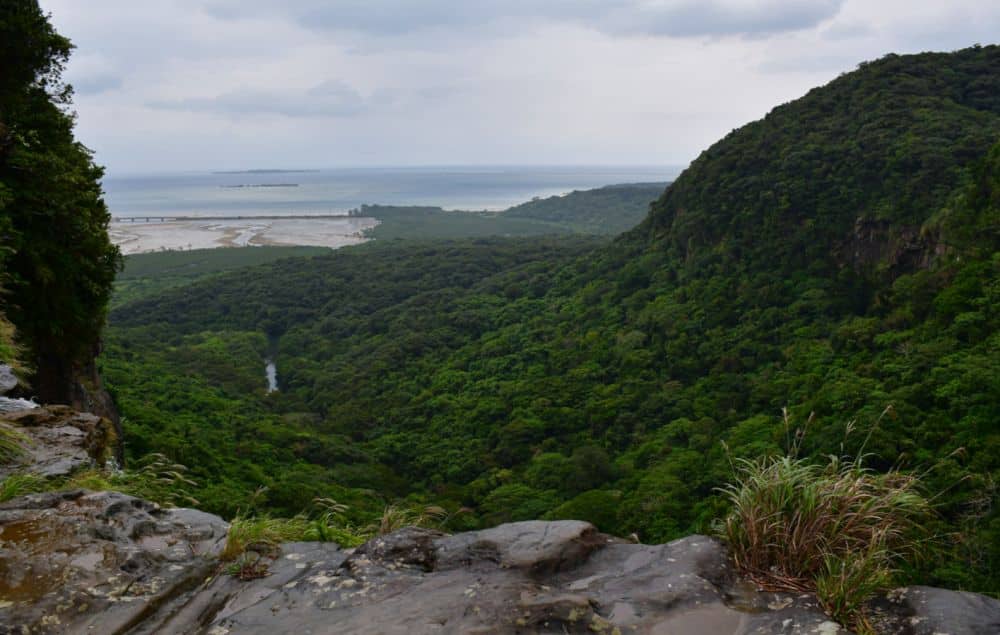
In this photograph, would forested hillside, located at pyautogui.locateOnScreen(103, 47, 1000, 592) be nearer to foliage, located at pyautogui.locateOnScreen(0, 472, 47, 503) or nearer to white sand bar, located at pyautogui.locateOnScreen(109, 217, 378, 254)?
foliage, located at pyautogui.locateOnScreen(0, 472, 47, 503)

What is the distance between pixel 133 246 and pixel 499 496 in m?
96.2

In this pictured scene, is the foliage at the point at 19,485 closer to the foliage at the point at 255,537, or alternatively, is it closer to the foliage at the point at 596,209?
the foliage at the point at 255,537

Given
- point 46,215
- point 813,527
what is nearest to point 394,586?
point 813,527

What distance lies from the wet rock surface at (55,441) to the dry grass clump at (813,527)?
15.5 ft

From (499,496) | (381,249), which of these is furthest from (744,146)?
(381,249)

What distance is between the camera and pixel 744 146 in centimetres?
4122

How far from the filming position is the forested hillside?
17484 millimetres

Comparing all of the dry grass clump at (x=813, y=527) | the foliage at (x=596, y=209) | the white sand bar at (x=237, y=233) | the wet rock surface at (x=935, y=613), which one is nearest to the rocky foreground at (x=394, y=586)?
the wet rock surface at (x=935, y=613)

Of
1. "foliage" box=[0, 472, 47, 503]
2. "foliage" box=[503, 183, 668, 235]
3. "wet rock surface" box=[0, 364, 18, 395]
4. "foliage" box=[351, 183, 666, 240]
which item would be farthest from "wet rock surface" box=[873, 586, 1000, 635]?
"foliage" box=[503, 183, 668, 235]

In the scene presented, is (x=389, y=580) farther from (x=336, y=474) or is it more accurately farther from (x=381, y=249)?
(x=381, y=249)

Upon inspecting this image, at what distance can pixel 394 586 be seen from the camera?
355cm

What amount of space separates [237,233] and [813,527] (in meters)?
125

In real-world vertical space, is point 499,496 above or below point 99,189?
below

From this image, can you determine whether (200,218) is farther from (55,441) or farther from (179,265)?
(55,441)
